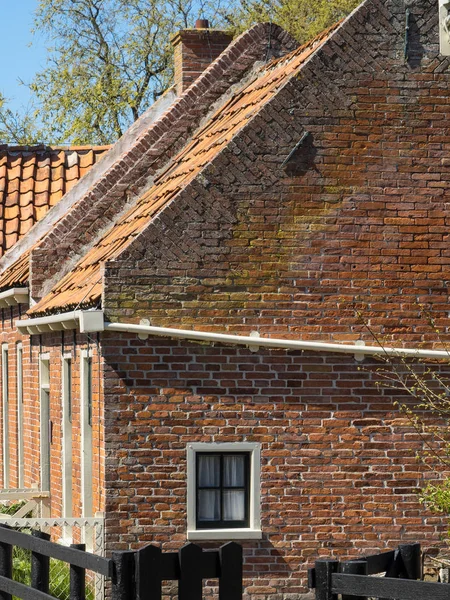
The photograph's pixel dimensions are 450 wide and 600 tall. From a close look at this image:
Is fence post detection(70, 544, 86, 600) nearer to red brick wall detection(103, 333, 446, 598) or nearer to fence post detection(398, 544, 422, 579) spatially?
fence post detection(398, 544, 422, 579)

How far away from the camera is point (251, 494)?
13.3m

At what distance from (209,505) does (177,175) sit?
388 centimetres

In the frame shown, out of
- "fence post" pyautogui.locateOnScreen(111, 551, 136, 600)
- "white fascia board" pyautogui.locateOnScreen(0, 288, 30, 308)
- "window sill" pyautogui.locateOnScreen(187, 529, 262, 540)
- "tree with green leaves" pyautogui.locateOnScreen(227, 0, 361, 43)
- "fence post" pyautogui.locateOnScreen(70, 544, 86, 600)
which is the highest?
"tree with green leaves" pyautogui.locateOnScreen(227, 0, 361, 43)

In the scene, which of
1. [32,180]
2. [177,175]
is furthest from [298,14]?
[177,175]

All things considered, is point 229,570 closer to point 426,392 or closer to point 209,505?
point 209,505

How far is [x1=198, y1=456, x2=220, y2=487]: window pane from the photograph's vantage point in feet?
43.7

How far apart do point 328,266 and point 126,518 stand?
3.14m

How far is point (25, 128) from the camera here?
127ft

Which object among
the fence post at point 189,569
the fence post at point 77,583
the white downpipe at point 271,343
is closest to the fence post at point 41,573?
the fence post at point 77,583

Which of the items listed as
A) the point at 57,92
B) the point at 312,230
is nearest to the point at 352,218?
the point at 312,230

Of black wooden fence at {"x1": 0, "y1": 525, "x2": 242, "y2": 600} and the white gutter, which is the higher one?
the white gutter

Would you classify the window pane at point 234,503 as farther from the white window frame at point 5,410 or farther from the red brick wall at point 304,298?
the white window frame at point 5,410

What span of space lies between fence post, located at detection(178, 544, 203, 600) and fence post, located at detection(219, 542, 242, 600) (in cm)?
12

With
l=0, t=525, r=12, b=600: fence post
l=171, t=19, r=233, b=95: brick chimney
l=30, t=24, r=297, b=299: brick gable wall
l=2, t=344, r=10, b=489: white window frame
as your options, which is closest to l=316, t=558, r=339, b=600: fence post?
l=0, t=525, r=12, b=600: fence post
